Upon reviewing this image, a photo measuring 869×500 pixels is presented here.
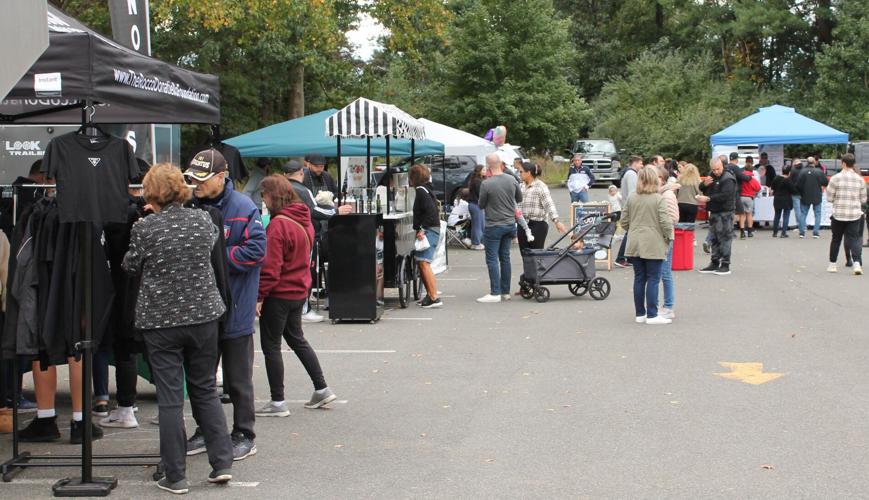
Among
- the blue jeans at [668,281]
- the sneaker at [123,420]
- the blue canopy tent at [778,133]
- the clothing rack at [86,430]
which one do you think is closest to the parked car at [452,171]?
the blue canopy tent at [778,133]

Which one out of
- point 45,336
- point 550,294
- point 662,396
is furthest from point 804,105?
point 45,336

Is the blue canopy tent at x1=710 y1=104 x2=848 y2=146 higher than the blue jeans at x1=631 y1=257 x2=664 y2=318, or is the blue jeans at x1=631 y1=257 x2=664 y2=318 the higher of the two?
the blue canopy tent at x1=710 y1=104 x2=848 y2=146

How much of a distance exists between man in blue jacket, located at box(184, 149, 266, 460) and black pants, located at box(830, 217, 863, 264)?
1275 centimetres

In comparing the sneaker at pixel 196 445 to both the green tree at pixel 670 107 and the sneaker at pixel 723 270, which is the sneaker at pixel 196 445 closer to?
the sneaker at pixel 723 270

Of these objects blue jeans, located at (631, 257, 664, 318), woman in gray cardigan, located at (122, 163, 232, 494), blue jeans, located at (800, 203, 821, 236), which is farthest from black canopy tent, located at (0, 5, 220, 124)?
blue jeans, located at (800, 203, 821, 236)

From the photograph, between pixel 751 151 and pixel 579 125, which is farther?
pixel 579 125

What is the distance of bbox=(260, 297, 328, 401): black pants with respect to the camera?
7.70 metres

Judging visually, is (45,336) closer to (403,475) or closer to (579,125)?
(403,475)

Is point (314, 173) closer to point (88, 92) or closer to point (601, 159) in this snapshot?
point (88, 92)

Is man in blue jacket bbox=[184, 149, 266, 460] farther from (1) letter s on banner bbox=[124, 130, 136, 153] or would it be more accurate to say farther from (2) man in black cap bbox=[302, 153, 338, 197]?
(2) man in black cap bbox=[302, 153, 338, 197]

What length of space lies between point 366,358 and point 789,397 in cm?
400

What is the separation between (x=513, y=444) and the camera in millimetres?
7211

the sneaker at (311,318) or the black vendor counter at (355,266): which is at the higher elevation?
the black vendor counter at (355,266)

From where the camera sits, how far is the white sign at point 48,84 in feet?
19.9
